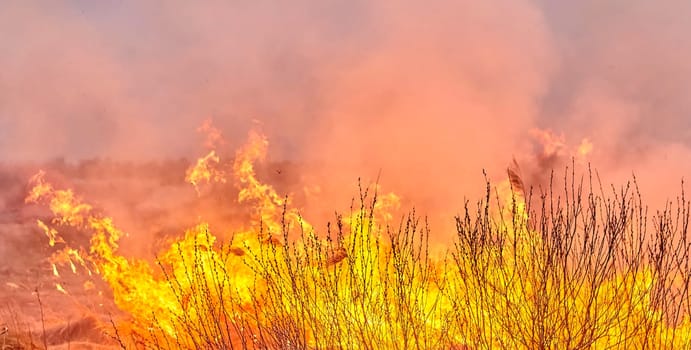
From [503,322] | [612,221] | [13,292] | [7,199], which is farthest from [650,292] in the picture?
[7,199]

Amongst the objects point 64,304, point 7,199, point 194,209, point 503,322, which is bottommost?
point 503,322

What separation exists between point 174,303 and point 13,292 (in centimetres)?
1748

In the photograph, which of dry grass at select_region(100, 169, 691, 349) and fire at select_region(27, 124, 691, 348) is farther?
fire at select_region(27, 124, 691, 348)

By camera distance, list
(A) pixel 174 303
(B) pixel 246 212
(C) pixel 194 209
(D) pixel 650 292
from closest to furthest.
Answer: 1. (D) pixel 650 292
2. (A) pixel 174 303
3. (B) pixel 246 212
4. (C) pixel 194 209

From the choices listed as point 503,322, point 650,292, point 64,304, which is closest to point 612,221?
point 650,292

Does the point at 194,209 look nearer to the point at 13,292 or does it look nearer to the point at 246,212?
the point at 246,212

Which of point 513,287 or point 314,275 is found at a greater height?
point 314,275

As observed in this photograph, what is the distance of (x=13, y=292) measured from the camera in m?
33.3

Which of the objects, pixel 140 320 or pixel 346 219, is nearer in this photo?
pixel 140 320

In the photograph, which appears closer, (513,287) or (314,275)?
(513,287)

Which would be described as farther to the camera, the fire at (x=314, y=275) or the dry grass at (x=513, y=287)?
the fire at (x=314, y=275)

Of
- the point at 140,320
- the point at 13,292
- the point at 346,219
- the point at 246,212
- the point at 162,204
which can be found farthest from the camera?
the point at 162,204

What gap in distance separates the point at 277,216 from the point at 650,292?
72.9 ft

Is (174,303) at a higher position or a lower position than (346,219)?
lower
